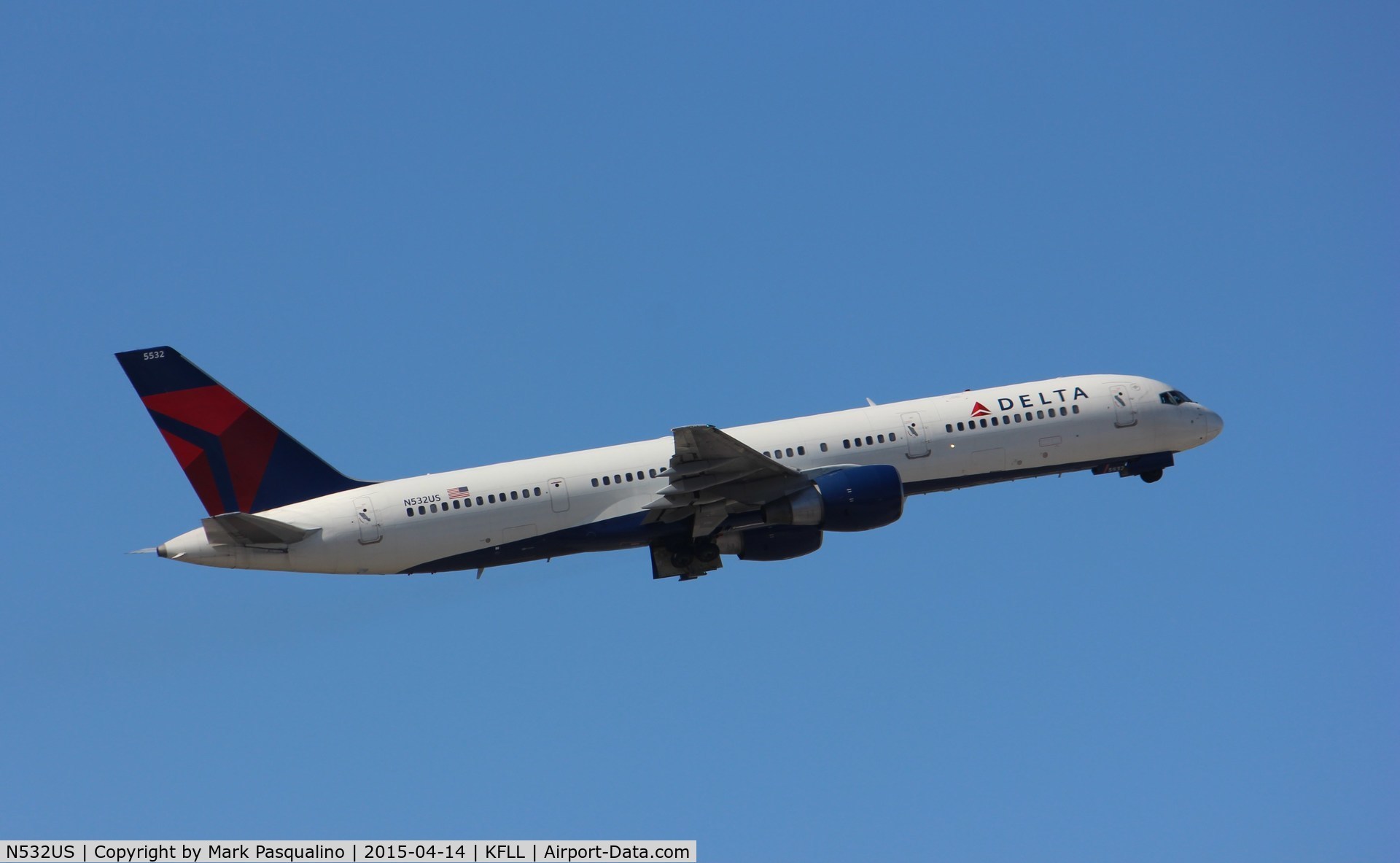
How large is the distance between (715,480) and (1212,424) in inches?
842

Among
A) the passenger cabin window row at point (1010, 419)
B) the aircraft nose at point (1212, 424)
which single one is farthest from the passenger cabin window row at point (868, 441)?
the aircraft nose at point (1212, 424)

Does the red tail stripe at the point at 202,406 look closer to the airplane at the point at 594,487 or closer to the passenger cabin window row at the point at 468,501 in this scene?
the airplane at the point at 594,487

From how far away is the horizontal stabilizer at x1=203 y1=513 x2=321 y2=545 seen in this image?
171 ft

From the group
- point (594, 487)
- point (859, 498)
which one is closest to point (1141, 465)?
point (859, 498)

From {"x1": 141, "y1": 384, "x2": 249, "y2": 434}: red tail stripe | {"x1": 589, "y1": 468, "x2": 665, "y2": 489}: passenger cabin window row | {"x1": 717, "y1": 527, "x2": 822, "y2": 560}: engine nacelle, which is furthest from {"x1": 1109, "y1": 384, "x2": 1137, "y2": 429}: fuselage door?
{"x1": 141, "y1": 384, "x2": 249, "y2": 434}: red tail stripe

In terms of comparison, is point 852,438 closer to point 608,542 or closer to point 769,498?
point 769,498

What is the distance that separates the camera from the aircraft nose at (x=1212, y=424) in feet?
205

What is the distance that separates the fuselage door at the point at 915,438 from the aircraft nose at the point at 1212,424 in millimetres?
12682

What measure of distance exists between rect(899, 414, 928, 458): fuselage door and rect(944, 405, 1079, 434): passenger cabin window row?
3.03ft

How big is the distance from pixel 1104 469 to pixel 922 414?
871 cm

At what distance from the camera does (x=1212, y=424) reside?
6269 cm

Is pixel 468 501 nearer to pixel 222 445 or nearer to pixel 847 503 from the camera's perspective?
pixel 222 445

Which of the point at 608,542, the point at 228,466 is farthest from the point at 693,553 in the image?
the point at 228,466

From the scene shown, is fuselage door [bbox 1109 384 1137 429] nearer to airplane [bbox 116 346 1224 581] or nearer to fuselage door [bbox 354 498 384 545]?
airplane [bbox 116 346 1224 581]
